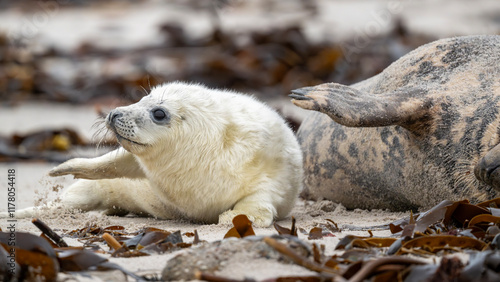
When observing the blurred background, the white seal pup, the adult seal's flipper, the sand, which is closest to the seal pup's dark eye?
the white seal pup

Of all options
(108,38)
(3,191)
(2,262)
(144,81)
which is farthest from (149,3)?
(2,262)

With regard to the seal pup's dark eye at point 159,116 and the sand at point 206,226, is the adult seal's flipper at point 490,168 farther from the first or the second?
the seal pup's dark eye at point 159,116

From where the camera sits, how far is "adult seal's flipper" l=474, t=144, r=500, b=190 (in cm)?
320

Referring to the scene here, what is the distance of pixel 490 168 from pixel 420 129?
0.67 m

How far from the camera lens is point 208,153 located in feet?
12.4

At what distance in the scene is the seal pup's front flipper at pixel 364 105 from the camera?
3.52 meters

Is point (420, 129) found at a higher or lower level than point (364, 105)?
lower

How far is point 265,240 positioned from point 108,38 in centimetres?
969

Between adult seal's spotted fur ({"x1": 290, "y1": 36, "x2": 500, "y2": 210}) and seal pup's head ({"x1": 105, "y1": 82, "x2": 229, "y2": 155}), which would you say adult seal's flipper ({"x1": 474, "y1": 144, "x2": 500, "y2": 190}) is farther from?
seal pup's head ({"x1": 105, "y1": 82, "x2": 229, "y2": 155})

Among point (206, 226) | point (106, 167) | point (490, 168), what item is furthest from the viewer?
point (106, 167)

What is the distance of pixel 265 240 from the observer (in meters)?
2.39

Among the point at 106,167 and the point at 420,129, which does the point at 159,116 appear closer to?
the point at 106,167

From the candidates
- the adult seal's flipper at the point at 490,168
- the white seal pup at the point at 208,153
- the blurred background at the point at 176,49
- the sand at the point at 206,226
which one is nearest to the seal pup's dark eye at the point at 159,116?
the white seal pup at the point at 208,153

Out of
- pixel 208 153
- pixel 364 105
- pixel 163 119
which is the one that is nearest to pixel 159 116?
pixel 163 119
